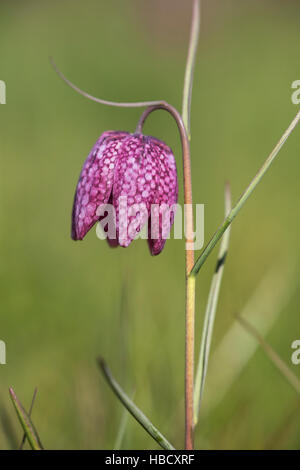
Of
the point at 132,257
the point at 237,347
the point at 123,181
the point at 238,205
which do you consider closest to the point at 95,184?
the point at 123,181

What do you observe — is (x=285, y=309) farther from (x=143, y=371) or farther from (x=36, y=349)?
(x=36, y=349)

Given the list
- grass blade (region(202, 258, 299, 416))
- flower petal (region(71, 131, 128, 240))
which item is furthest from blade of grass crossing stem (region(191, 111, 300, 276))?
grass blade (region(202, 258, 299, 416))

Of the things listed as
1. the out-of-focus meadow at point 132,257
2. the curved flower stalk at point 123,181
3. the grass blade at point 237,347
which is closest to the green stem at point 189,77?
the curved flower stalk at point 123,181

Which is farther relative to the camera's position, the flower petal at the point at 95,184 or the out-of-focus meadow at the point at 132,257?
the out-of-focus meadow at the point at 132,257

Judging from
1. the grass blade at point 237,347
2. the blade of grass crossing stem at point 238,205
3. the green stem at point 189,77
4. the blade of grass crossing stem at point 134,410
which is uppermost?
the green stem at point 189,77

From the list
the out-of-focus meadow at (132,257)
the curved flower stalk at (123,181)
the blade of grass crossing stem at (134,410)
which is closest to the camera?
the blade of grass crossing stem at (134,410)

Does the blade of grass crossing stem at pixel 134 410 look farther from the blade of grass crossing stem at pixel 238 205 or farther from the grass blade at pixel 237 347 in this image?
the grass blade at pixel 237 347

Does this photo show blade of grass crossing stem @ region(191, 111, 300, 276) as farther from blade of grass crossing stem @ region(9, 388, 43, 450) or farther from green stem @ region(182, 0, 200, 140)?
blade of grass crossing stem @ region(9, 388, 43, 450)
